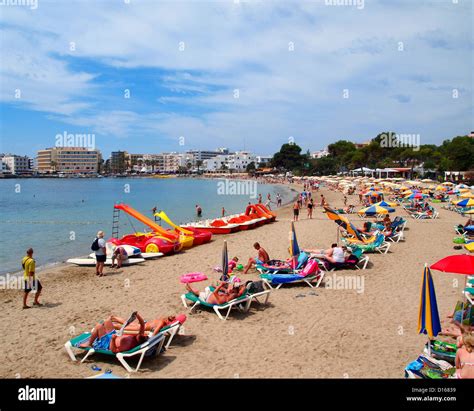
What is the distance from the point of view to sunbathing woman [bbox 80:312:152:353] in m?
5.93

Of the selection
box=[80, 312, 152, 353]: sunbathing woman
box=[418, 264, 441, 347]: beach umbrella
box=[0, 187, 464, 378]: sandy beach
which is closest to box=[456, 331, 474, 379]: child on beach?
box=[418, 264, 441, 347]: beach umbrella

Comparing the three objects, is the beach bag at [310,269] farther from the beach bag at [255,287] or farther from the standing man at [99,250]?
the standing man at [99,250]

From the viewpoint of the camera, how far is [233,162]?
6791 inches

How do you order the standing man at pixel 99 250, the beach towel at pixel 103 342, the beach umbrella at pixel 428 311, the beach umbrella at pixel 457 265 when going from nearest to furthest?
1. the beach umbrella at pixel 428 311
2. the beach umbrella at pixel 457 265
3. the beach towel at pixel 103 342
4. the standing man at pixel 99 250

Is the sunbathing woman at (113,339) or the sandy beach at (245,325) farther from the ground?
the sunbathing woman at (113,339)

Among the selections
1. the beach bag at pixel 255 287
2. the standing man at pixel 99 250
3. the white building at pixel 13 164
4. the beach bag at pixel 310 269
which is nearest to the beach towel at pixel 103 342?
the beach bag at pixel 255 287

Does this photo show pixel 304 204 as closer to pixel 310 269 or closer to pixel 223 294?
pixel 310 269

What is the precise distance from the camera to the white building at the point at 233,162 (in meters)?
171

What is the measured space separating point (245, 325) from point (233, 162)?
16624 centimetres

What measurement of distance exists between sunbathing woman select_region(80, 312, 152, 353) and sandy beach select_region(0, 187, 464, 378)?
27 centimetres

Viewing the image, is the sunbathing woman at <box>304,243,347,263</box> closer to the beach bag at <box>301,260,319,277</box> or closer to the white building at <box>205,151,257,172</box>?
the beach bag at <box>301,260,319,277</box>

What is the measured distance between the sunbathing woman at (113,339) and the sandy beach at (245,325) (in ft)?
0.90

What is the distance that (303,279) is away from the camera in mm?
9969
